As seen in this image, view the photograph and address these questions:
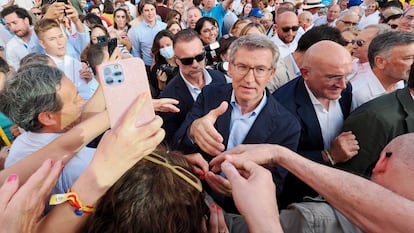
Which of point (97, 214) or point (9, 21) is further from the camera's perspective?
point (9, 21)

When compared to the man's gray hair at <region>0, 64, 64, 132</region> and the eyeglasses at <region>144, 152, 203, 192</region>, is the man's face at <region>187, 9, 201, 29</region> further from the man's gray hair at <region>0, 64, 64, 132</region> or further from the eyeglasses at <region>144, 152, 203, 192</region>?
the eyeglasses at <region>144, 152, 203, 192</region>

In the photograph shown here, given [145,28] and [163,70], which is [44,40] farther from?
[145,28]

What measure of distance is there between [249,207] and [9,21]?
14.6 feet

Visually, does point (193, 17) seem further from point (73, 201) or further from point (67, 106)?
point (73, 201)

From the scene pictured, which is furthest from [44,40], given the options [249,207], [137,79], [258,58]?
[249,207]

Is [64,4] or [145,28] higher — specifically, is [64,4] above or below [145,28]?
above

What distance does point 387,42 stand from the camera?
237cm

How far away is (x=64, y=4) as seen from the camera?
3643 millimetres

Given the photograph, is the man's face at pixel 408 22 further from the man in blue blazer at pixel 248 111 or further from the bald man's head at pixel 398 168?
the bald man's head at pixel 398 168

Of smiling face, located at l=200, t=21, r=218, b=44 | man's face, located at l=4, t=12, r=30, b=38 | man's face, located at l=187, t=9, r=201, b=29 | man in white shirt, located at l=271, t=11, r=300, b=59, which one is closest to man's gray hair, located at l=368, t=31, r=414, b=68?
man in white shirt, located at l=271, t=11, r=300, b=59

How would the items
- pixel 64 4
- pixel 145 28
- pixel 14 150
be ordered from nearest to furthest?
pixel 14 150 < pixel 64 4 < pixel 145 28

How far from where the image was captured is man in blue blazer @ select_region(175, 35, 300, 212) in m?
1.69

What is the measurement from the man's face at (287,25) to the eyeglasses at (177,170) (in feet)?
10.4

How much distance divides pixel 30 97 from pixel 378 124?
5.61 ft
